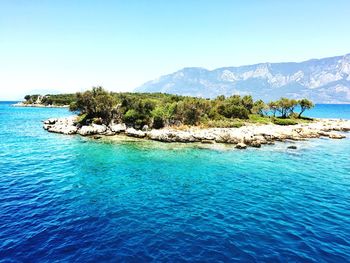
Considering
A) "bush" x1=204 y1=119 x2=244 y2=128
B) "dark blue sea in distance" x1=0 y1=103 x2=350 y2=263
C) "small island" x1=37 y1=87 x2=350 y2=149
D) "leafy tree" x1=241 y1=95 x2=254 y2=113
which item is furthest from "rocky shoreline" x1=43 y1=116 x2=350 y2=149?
"leafy tree" x1=241 y1=95 x2=254 y2=113

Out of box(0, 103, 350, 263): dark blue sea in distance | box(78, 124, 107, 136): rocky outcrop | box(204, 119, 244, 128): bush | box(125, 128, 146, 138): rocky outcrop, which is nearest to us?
box(0, 103, 350, 263): dark blue sea in distance

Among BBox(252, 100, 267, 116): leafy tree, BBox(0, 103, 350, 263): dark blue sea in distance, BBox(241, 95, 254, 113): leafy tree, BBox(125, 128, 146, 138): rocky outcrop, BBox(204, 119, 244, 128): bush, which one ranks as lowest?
BBox(0, 103, 350, 263): dark blue sea in distance

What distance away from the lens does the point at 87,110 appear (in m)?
86.2

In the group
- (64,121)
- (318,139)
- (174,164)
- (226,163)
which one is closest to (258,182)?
(226,163)

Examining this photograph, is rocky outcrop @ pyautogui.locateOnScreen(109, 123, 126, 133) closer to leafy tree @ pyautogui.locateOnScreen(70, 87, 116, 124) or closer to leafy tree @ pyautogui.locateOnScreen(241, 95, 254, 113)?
leafy tree @ pyautogui.locateOnScreen(70, 87, 116, 124)

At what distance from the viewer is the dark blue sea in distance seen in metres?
20.4

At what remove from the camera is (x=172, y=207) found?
2841cm

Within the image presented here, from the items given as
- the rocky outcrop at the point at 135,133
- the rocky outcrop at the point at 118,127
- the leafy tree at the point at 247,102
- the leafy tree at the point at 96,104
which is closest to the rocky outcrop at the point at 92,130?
the rocky outcrop at the point at 118,127

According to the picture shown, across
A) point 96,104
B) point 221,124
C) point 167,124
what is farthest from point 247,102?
point 96,104

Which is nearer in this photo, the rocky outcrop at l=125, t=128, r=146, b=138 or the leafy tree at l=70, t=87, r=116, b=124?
the rocky outcrop at l=125, t=128, r=146, b=138

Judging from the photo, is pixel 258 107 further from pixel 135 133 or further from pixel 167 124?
pixel 135 133

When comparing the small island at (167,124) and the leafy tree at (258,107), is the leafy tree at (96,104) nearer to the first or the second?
the small island at (167,124)

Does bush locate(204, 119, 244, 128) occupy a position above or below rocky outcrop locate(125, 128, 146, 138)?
above

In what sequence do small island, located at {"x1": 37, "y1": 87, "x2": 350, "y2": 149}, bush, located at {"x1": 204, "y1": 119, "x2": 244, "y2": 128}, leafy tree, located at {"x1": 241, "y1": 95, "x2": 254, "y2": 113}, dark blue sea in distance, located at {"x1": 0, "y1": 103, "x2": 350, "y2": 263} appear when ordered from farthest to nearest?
1. leafy tree, located at {"x1": 241, "y1": 95, "x2": 254, "y2": 113}
2. bush, located at {"x1": 204, "y1": 119, "x2": 244, "y2": 128}
3. small island, located at {"x1": 37, "y1": 87, "x2": 350, "y2": 149}
4. dark blue sea in distance, located at {"x1": 0, "y1": 103, "x2": 350, "y2": 263}
